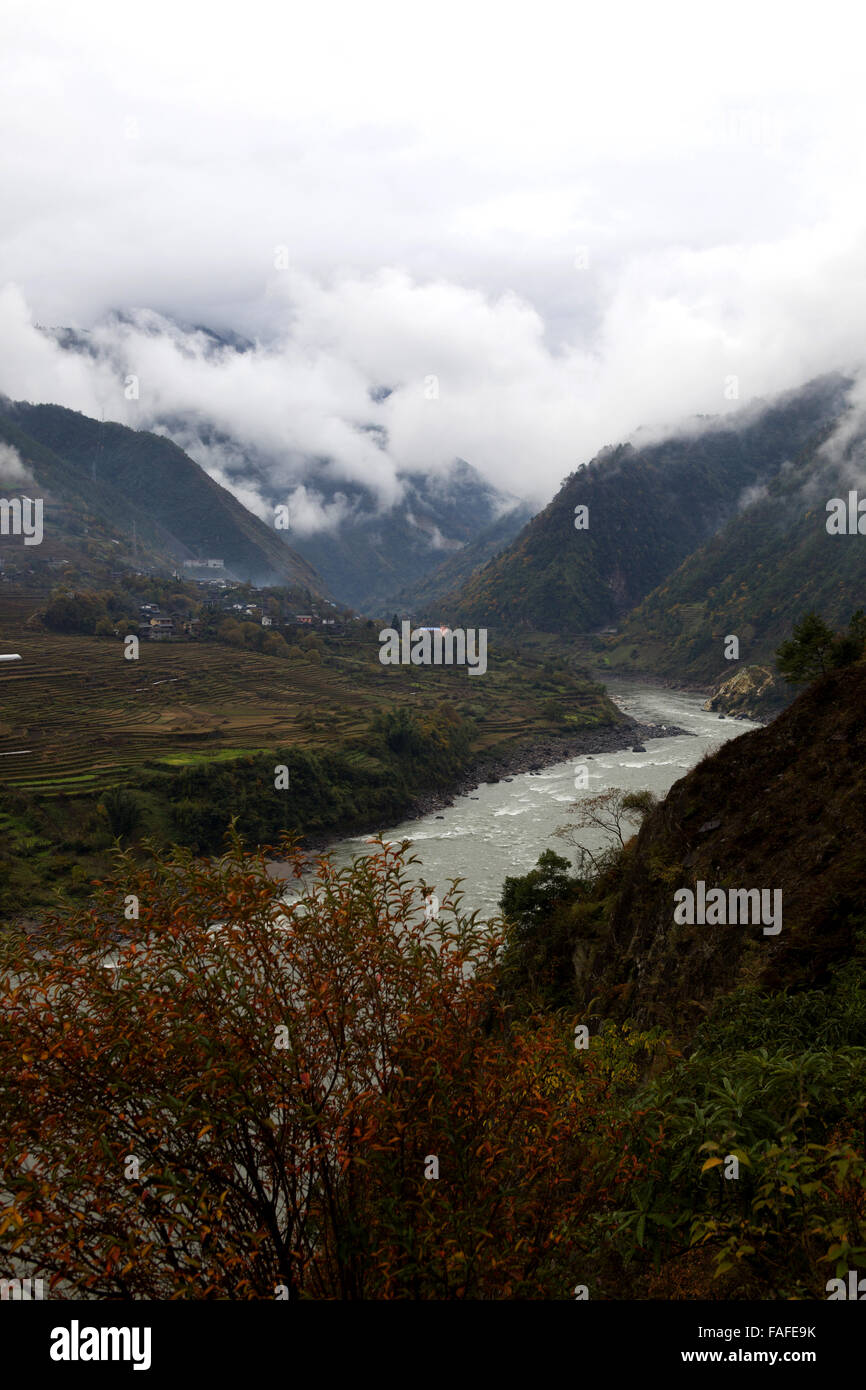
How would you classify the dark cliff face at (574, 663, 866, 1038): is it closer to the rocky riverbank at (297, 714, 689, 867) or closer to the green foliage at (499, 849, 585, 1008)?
the green foliage at (499, 849, 585, 1008)

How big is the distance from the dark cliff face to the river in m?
8.82

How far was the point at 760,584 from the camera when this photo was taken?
155 m

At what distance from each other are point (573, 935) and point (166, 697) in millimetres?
64188

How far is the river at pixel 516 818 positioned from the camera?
43938mm

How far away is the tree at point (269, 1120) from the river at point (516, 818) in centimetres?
2231

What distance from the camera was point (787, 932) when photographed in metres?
13.5

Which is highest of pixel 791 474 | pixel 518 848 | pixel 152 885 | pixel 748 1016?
pixel 791 474

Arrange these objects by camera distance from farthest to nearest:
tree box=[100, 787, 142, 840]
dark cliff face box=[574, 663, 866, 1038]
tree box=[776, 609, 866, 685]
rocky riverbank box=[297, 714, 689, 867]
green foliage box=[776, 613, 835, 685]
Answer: rocky riverbank box=[297, 714, 689, 867], tree box=[100, 787, 142, 840], green foliage box=[776, 613, 835, 685], tree box=[776, 609, 866, 685], dark cliff face box=[574, 663, 866, 1038]

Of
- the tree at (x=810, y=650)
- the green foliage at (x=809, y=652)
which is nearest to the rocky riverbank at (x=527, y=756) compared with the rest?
the tree at (x=810, y=650)

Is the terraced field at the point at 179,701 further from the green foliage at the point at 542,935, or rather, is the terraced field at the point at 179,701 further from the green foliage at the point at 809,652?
the green foliage at the point at 809,652

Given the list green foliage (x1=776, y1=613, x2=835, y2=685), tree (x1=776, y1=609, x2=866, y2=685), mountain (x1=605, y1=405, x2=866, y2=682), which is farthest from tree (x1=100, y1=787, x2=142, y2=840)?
mountain (x1=605, y1=405, x2=866, y2=682)

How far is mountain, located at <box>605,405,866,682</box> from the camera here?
135712 mm
